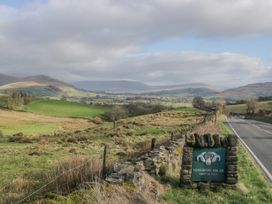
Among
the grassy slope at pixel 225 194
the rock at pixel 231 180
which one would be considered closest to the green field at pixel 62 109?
the grassy slope at pixel 225 194

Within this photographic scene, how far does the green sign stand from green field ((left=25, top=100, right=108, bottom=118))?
307ft

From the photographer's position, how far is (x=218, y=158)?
584 inches

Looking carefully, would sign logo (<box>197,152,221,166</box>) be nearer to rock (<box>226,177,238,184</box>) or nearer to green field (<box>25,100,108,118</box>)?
rock (<box>226,177,238,184</box>)

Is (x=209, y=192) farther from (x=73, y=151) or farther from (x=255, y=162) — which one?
(x=73, y=151)

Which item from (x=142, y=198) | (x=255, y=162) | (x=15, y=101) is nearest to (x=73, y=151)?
(x=255, y=162)

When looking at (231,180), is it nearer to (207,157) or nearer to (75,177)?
(207,157)

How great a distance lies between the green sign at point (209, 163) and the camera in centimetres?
1475

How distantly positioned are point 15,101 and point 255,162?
340ft

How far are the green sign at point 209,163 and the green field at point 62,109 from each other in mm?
93584

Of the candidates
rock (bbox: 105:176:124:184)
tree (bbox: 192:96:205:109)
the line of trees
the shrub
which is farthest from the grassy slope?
tree (bbox: 192:96:205:109)

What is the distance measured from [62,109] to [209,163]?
4258 inches

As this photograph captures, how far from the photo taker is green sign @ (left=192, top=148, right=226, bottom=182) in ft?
48.4

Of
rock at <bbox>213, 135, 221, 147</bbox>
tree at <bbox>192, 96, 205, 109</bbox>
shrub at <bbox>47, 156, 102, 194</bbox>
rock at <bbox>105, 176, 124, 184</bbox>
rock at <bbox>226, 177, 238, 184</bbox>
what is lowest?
tree at <bbox>192, 96, 205, 109</bbox>

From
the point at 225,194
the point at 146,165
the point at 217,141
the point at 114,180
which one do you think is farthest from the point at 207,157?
the point at 114,180
